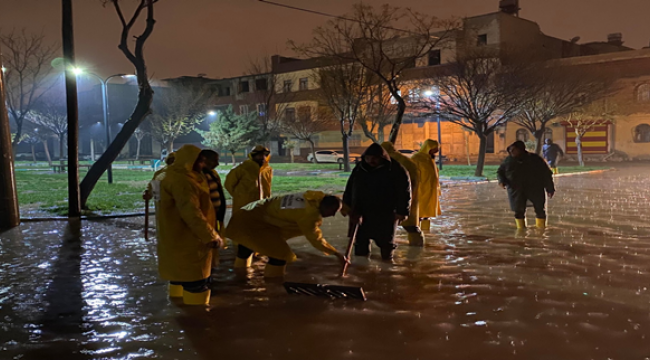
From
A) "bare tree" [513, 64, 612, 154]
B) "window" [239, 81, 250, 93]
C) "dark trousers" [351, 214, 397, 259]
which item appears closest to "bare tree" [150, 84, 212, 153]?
"window" [239, 81, 250, 93]

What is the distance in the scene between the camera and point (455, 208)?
12.0 meters

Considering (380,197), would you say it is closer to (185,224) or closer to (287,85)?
(185,224)

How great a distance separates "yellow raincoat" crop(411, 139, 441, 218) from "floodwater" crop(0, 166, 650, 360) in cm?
50

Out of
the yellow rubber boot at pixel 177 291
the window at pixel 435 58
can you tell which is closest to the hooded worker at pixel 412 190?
the yellow rubber boot at pixel 177 291

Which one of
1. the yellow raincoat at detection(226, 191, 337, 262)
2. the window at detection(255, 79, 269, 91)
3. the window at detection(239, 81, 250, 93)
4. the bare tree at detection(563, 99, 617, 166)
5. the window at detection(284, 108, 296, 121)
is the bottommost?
the yellow raincoat at detection(226, 191, 337, 262)

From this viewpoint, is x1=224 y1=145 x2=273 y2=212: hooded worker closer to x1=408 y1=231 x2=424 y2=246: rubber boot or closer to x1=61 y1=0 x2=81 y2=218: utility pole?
x1=408 y1=231 x2=424 y2=246: rubber boot

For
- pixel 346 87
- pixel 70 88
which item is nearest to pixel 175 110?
pixel 346 87

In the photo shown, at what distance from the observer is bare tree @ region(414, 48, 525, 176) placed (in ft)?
71.1

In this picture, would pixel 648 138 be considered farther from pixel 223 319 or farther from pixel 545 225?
pixel 223 319

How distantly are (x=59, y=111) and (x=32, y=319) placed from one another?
38896 millimetres

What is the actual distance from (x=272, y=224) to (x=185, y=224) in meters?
1.04

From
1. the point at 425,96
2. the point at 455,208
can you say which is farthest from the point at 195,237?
the point at 425,96

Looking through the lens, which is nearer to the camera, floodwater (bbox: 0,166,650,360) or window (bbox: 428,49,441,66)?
floodwater (bbox: 0,166,650,360)

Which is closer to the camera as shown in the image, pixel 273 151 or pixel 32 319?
pixel 32 319
